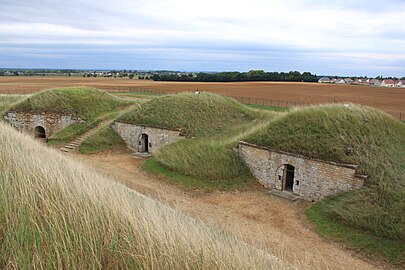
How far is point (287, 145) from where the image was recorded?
14.2 m

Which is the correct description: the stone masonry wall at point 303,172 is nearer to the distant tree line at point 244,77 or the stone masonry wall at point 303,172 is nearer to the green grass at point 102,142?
the green grass at point 102,142

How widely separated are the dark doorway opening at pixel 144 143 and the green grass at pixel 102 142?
116 centimetres

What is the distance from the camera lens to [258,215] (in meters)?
12.3

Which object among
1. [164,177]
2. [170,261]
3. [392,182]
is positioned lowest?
[164,177]

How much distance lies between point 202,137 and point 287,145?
221 inches

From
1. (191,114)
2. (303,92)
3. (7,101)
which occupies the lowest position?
(7,101)

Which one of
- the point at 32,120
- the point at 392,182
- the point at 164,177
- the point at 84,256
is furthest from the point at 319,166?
the point at 32,120

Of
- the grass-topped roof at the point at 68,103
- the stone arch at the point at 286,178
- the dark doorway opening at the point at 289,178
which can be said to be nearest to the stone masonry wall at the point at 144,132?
A: the grass-topped roof at the point at 68,103

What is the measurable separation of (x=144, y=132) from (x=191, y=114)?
9.65 ft

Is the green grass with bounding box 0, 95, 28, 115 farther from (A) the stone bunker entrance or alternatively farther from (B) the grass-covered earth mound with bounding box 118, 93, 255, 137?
(A) the stone bunker entrance

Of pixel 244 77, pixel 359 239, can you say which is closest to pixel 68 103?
Result: pixel 359 239

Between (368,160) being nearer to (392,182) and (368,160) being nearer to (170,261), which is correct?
(392,182)

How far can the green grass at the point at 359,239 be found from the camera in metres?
9.53

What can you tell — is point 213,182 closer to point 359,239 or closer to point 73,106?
point 359,239
